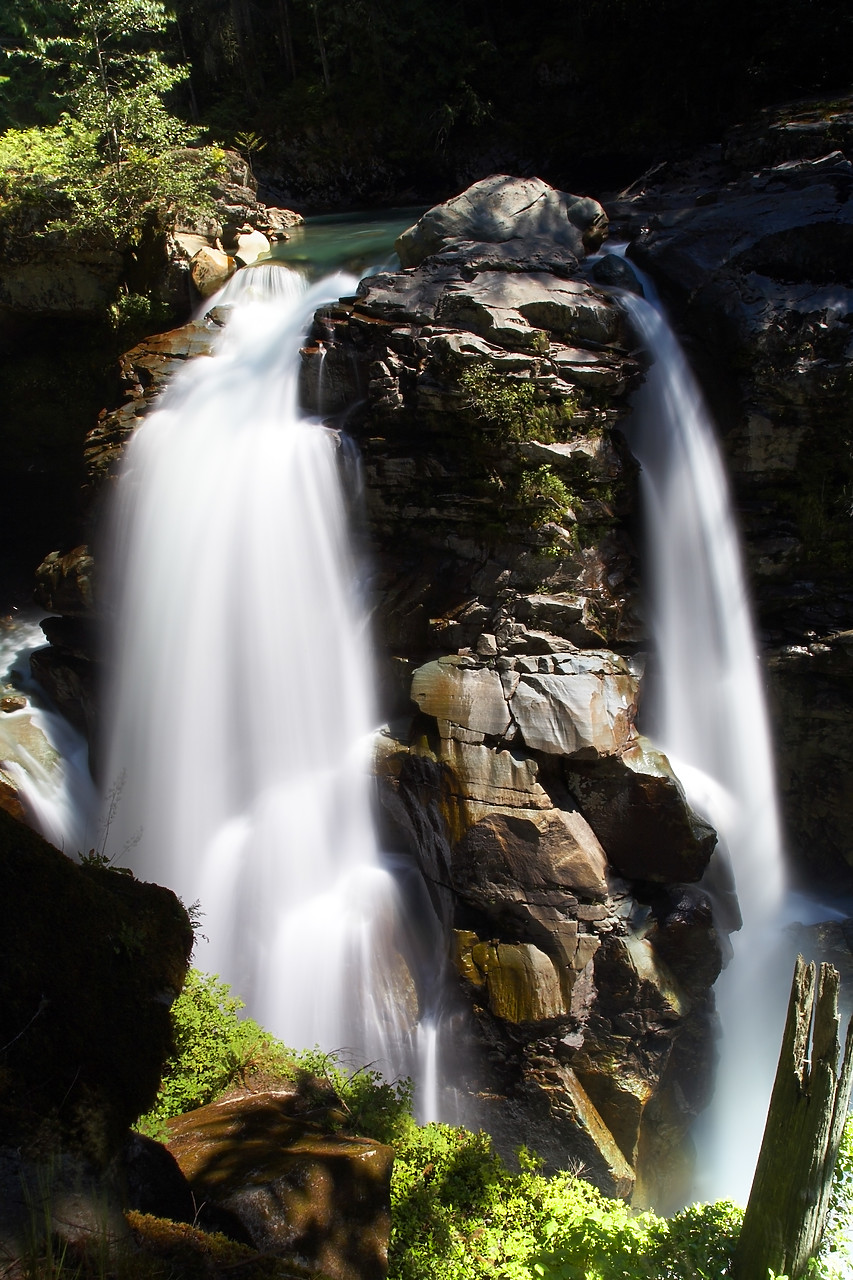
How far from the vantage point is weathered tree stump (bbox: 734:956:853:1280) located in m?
4.07

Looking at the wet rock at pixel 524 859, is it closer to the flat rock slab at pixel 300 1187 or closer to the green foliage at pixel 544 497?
the flat rock slab at pixel 300 1187

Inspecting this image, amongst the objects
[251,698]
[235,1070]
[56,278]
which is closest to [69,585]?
[251,698]

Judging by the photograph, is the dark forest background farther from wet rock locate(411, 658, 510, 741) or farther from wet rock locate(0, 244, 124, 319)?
wet rock locate(411, 658, 510, 741)

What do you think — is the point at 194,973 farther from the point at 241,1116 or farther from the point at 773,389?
the point at 773,389

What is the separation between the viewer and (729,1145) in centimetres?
778

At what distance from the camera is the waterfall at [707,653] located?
882 cm

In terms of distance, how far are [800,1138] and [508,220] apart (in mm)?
10495

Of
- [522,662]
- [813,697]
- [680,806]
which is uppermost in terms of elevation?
[522,662]

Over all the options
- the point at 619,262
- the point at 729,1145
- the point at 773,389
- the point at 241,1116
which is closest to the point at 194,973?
the point at 241,1116

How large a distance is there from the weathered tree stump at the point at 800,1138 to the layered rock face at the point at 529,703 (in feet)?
8.49

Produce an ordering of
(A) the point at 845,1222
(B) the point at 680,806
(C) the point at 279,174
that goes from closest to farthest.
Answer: (A) the point at 845,1222 → (B) the point at 680,806 → (C) the point at 279,174

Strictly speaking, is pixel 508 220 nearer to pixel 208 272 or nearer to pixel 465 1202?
pixel 208 272

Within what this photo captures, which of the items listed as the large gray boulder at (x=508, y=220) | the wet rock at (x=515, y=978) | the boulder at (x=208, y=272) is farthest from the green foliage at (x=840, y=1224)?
the boulder at (x=208, y=272)

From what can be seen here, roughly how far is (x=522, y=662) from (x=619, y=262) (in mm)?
5733
